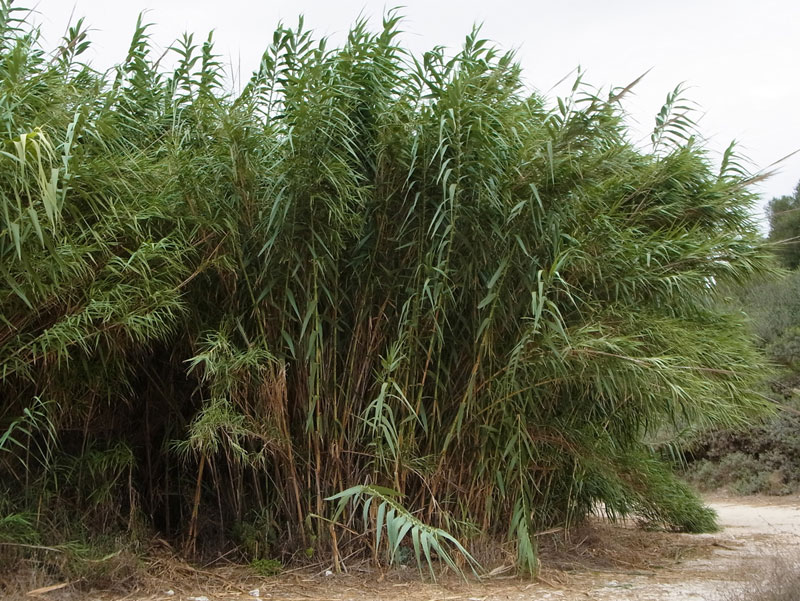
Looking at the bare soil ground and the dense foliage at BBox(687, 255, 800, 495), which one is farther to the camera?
the dense foliage at BBox(687, 255, 800, 495)

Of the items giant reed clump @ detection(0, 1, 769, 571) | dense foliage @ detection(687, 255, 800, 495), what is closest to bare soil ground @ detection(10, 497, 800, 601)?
giant reed clump @ detection(0, 1, 769, 571)

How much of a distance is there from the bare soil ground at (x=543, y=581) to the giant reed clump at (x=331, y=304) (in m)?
0.20

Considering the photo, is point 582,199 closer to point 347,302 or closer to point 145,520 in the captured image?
point 347,302

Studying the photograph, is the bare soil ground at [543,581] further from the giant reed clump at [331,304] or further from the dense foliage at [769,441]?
the dense foliage at [769,441]

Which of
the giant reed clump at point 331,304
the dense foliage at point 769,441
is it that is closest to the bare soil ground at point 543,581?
the giant reed clump at point 331,304

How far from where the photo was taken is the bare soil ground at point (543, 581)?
3896 millimetres

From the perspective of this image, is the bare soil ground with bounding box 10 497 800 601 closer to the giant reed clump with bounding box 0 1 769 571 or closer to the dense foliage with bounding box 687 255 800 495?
the giant reed clump with bounding box 0 1 769 571

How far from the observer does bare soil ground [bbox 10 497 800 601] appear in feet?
12.8

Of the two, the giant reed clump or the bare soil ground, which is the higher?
the giant reed clump

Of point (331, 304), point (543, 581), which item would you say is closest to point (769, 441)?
point (543, 581)

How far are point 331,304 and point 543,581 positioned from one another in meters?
1.84

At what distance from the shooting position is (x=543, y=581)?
4.26m

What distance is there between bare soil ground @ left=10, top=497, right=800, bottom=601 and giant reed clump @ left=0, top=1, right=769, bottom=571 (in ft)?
0.67

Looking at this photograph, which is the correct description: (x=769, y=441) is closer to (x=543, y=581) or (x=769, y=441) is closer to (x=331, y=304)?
(x=543, y=581)
